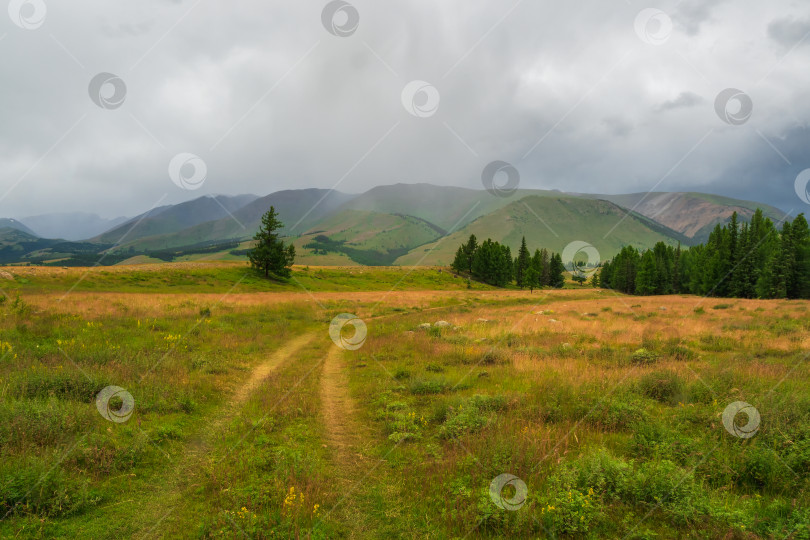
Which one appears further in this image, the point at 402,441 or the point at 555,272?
the point at 555,272

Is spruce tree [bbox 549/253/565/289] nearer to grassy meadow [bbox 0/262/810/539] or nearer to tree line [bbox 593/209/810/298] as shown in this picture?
tree line [bbox 593/209/810/298]

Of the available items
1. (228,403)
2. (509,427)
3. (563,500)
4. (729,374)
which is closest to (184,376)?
(228,403)

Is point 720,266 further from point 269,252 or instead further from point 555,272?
point 269,252

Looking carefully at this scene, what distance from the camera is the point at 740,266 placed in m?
59.7

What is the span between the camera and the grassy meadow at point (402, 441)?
491cm
